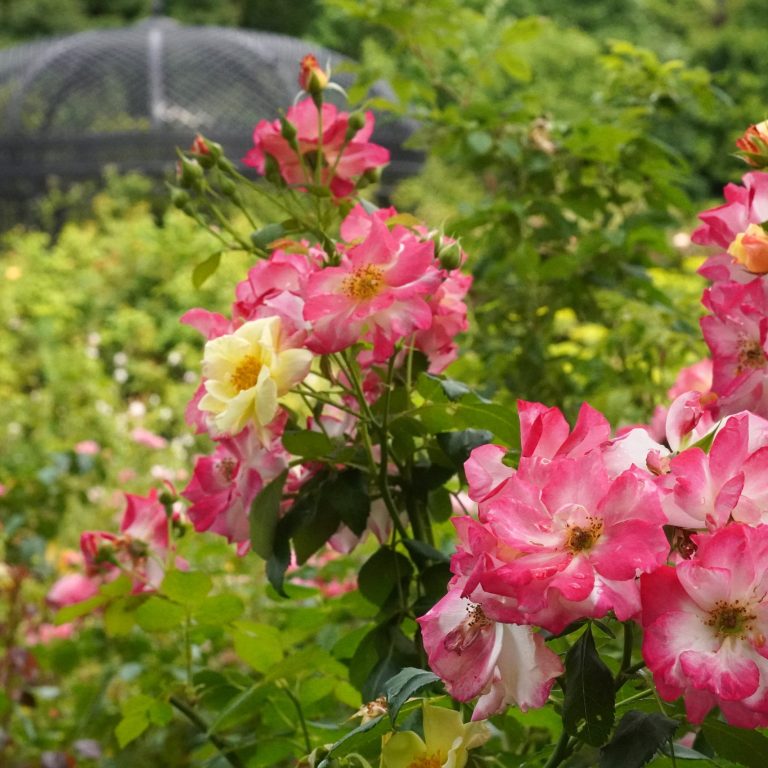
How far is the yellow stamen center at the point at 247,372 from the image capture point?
55cm

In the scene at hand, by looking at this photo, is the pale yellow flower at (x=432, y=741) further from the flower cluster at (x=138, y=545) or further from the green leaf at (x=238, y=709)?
the flower cluster at (x=138, y=545)

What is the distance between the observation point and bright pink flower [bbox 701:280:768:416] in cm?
53

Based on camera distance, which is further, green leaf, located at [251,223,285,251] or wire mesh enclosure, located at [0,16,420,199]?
wire mesh enclosure, located at [0,16,420,199]

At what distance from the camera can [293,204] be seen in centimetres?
70

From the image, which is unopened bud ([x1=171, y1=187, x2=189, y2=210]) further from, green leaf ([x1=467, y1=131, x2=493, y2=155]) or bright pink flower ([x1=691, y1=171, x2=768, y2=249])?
green leaf ([x1=467, y1=131, x2=493, y2=155])

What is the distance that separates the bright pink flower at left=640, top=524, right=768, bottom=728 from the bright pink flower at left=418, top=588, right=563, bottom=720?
44 mm

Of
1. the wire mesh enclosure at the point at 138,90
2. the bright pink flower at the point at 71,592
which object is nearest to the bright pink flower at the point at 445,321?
the bright pink flower at the point at 71,592

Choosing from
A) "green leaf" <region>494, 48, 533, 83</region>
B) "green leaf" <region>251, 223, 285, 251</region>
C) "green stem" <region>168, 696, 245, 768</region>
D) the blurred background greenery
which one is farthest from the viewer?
"green leaf" <region>494, 48, 533, 83</region>

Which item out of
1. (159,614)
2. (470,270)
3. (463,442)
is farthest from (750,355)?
(470,270)

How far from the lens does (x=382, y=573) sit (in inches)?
24.9

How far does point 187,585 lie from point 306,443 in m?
0.16

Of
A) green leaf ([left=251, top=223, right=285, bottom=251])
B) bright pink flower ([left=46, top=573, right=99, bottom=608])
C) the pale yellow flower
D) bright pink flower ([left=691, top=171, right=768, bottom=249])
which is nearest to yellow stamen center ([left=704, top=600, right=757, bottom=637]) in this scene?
the pale yellow flower

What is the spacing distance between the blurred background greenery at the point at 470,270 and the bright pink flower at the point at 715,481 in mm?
239

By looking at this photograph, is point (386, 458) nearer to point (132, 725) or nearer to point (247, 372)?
point (247, 372)
